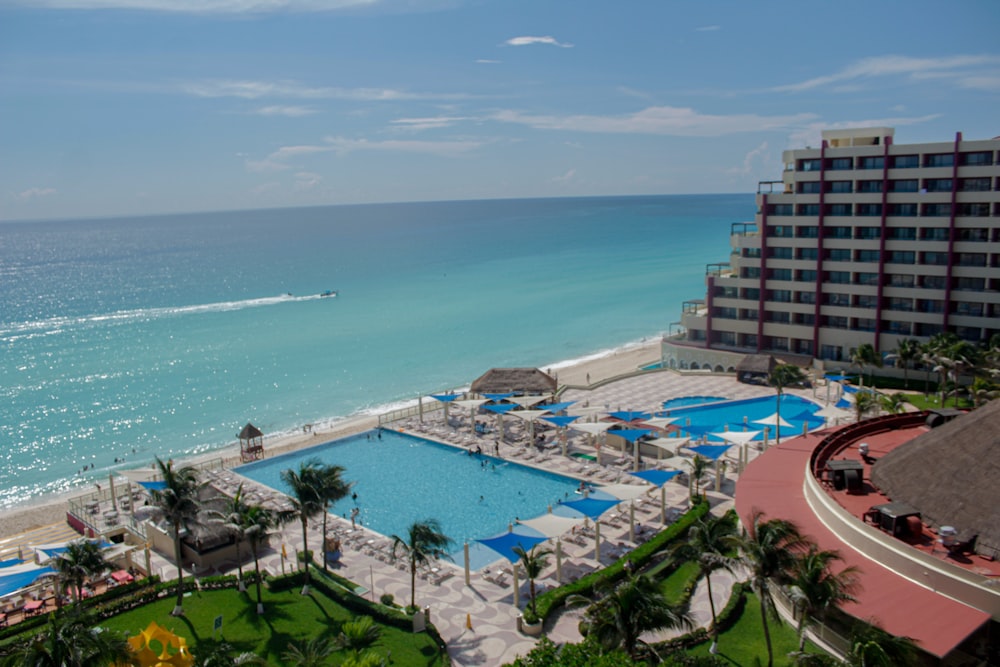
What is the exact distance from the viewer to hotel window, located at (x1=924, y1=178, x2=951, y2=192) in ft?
184

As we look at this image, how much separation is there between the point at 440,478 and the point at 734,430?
19.0 metres

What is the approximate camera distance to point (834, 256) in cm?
6216

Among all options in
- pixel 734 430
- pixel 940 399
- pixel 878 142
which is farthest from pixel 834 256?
pixel 734 430

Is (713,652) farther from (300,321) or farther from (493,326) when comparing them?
(300,321)

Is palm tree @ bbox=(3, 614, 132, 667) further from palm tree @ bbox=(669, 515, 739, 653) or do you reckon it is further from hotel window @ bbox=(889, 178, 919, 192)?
hotel window @ bbox=(889, 178, 919, 192)

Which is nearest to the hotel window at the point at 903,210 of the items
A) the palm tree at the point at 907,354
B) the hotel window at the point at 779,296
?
the palm tree at the point at 907,354

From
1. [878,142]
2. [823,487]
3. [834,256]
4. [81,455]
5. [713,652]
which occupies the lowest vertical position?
[81,455]

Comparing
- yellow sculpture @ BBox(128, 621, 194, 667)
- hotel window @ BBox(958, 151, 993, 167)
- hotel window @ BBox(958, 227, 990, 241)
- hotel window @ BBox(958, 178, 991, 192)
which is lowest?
yellow sculpture @ BBox(128, 621, 194, 667)

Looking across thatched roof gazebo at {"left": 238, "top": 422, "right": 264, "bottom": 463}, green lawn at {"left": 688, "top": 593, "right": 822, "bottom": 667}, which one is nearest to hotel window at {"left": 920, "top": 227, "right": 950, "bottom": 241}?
green lawn at {"left": 688, "top": 593, "right": 822, "bottom": 667}

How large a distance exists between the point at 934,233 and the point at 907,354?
36.8 ft

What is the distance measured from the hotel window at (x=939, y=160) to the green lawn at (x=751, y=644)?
46177 millimetres

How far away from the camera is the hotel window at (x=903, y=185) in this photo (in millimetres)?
57438

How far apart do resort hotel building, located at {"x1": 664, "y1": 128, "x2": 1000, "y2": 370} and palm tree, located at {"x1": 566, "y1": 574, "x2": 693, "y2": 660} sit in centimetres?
4428

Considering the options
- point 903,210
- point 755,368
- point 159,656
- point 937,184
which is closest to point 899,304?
point 903,210
